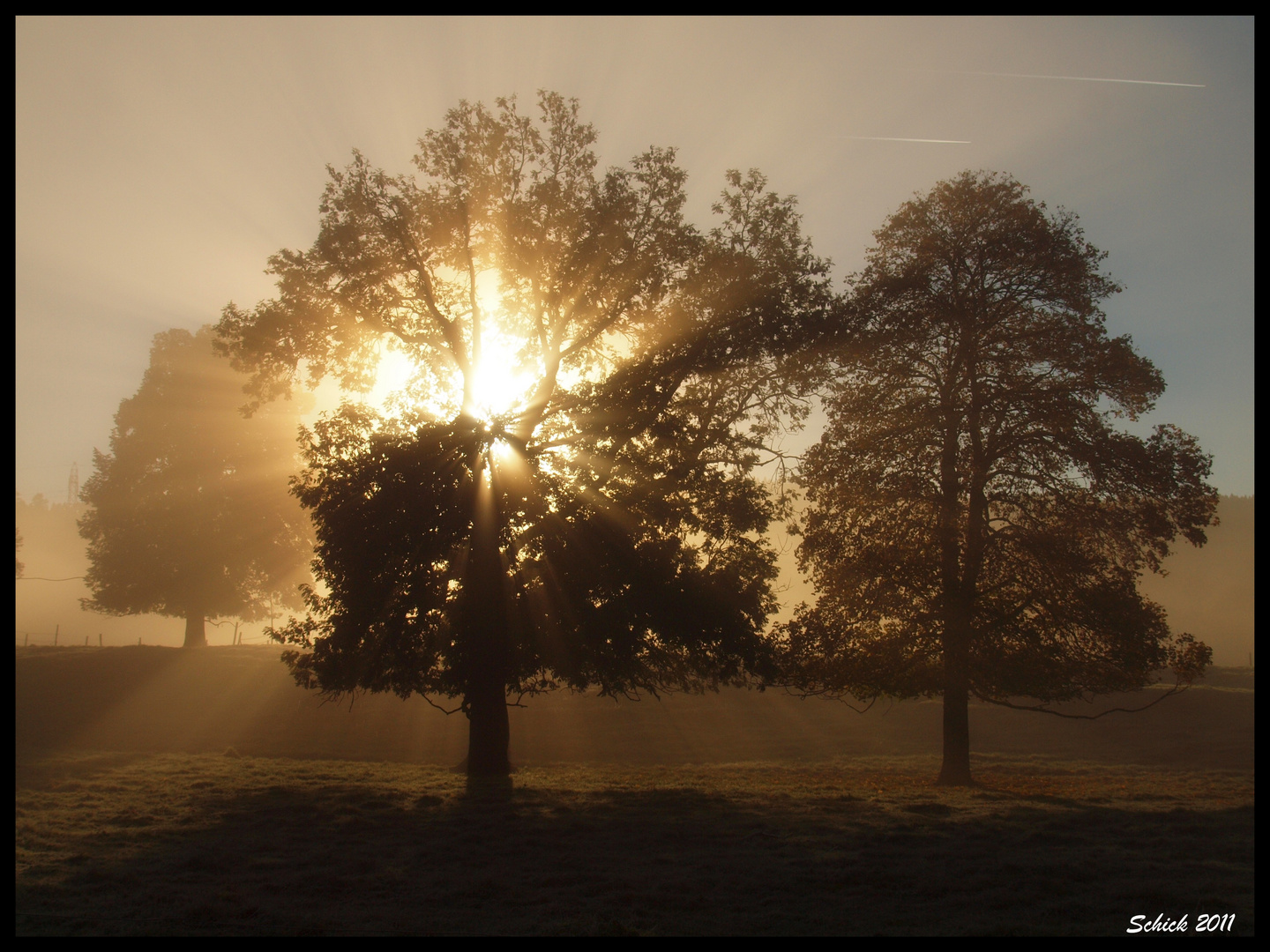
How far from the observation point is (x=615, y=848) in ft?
33.0

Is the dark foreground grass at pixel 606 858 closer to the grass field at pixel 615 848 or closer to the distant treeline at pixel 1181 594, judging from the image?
the grass field at pixel 615 848

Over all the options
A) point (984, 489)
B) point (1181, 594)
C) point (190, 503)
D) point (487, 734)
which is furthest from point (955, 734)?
point (1181, 594)

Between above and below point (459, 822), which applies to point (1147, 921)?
above

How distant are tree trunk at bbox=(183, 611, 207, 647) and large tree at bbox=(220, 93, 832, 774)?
25072 millimetres

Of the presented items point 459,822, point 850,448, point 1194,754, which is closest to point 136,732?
point 459,822

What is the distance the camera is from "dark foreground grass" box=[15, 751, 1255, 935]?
7.41 metres

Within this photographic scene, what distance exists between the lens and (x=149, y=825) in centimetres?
1107

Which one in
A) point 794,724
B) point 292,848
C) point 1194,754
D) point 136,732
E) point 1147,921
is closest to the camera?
point 1147,921

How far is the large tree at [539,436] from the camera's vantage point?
600 inches

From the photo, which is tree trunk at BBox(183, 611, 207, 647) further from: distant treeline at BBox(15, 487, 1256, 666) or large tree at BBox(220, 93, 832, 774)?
distant treeline at BBox(15, 487, 1256, 666)

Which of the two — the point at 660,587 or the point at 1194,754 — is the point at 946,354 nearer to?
the point at 660,587

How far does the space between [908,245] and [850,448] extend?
4.96m
